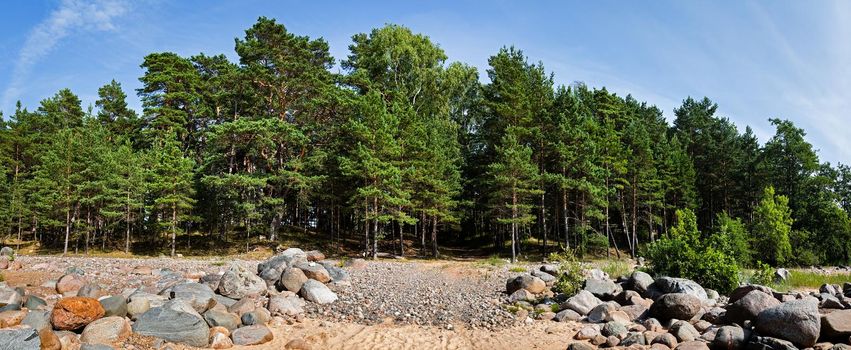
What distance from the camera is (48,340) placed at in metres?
9.20

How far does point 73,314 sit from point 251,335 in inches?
149

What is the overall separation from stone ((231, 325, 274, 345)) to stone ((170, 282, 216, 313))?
218 cm

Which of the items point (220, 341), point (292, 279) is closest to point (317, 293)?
point (292, 279)

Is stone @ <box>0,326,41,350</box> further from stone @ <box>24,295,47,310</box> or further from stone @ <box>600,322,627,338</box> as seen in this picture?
A: stone @ <box>600,322,627,338</box>

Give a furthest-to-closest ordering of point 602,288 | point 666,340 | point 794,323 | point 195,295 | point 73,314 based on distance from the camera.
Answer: point 602,288 → point 195,295 → point 666,340 → point 73,314 → point 794,323

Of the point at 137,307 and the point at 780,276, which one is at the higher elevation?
the point at 137,307

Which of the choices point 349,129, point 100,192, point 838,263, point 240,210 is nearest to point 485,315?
point 349,129

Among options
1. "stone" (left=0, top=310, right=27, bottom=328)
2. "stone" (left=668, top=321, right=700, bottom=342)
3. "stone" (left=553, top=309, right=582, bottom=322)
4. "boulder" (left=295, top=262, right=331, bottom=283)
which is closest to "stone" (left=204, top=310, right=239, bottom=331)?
"stone" (left=0, top=310, right=27, bottom=328)

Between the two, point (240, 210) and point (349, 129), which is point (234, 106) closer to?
point (240, 210)

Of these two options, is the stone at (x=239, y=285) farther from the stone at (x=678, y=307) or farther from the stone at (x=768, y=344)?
the stone at (x=768, y=344)

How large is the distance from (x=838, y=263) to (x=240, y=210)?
164ft

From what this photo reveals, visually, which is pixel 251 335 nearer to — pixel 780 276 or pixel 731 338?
pixel 731 338

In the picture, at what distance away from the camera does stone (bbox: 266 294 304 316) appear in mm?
13695

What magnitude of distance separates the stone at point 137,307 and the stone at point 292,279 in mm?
4865
